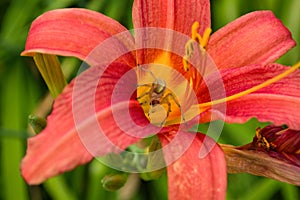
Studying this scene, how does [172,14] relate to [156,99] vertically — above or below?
above

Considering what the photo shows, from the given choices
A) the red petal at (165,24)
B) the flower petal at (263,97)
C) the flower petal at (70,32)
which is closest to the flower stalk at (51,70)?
the flower petal at (70,32)

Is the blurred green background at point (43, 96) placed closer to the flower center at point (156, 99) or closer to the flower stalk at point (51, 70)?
the flower stalk at point (51, 70)

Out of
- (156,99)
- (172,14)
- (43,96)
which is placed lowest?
(43,96)

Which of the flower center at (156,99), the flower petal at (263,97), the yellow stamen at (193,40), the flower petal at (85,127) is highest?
the yellow stamen at (193,40)

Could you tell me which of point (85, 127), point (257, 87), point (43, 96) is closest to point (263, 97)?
point (257, 87)

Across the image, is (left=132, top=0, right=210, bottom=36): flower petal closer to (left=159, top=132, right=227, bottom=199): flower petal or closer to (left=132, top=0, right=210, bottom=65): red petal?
(left=132, top=0, right=210, bottom=65): red petal

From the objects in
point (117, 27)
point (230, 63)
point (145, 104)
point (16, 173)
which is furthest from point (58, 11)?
point (16, 173)

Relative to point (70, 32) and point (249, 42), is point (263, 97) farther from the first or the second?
point (70, 32)
